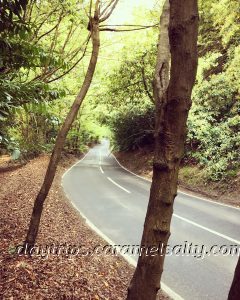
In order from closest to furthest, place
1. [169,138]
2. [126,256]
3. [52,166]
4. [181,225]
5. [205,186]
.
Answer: [169,138] < [52,166] < [126,256] < [181,225] < [205,186]

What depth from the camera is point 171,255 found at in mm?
7637

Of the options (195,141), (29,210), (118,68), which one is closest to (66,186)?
(29,210)

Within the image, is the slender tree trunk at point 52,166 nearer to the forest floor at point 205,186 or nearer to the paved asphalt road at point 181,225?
the paved asphalt road at point 181,225

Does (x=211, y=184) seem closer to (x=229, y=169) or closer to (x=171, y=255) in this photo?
(x=229, y=169)

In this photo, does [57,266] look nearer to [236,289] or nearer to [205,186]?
[236,289]

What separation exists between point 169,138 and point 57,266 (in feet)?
13.6

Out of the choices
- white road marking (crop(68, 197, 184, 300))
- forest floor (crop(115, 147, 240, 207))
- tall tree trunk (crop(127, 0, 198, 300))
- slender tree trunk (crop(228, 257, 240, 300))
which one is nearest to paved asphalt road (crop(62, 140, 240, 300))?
white road marking (crop(68, 197, 184, 300))

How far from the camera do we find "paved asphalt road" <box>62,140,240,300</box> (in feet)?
20.5

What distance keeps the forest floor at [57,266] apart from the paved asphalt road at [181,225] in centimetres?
75

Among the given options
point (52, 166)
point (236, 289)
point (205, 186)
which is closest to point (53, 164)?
point (52, 166)

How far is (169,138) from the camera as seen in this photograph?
2.33 m

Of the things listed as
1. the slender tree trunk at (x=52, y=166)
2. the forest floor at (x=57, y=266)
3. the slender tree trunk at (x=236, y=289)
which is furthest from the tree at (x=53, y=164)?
the slender tree trunk at (x=236, y=289)

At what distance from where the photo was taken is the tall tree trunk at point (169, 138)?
7.17 ft

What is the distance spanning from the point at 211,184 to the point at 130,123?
41.0ft
